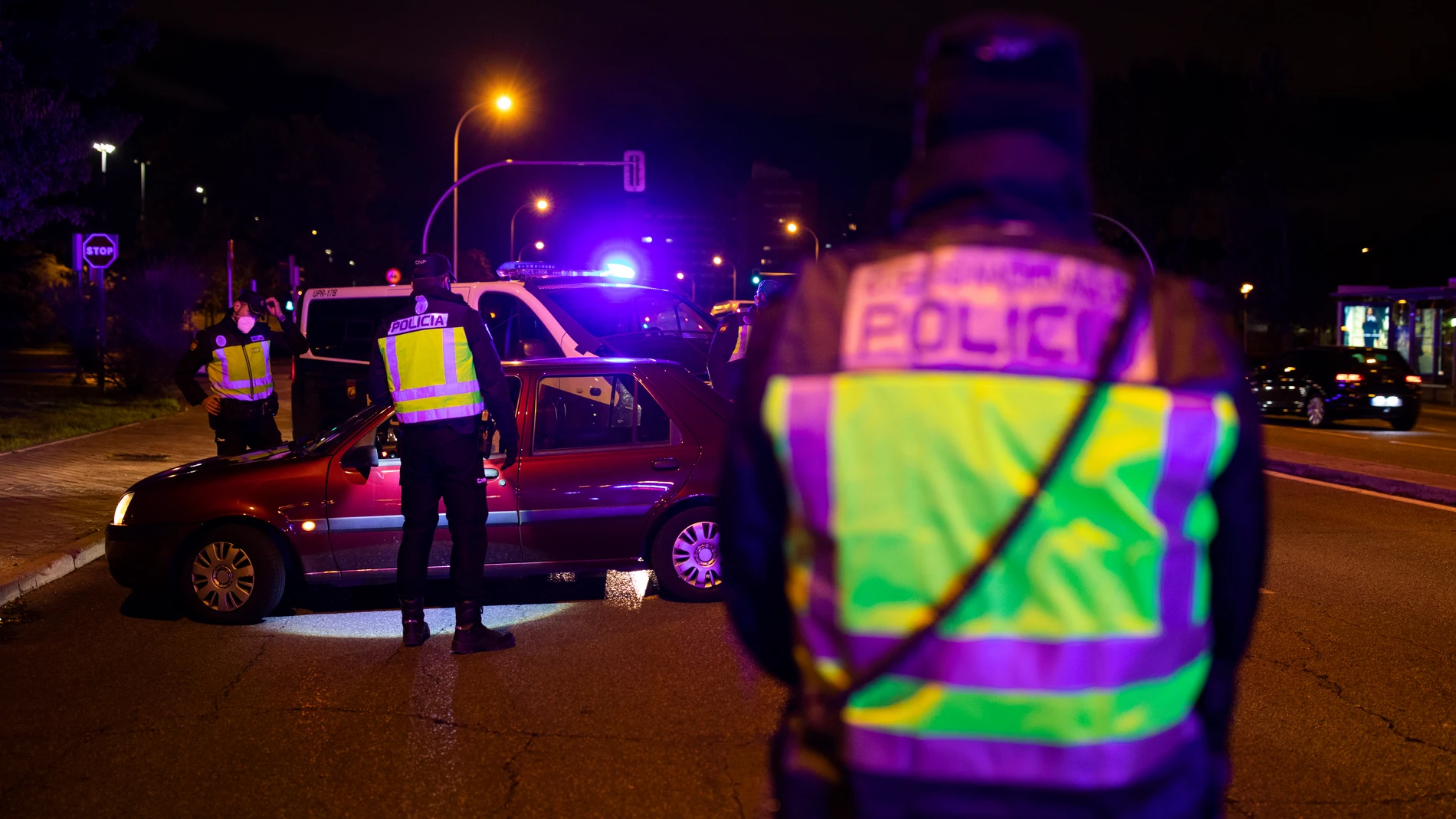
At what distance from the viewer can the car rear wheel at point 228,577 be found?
21.8 ft

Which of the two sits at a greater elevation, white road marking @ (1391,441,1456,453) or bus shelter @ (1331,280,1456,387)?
bus shelter @ (1331,280,1456,387)

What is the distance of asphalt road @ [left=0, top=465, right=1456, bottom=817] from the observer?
4.18m

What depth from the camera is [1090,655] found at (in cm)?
164

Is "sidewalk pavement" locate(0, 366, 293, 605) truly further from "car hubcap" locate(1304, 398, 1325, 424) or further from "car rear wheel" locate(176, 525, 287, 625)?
"car hubcap" locate(1304, 398, 1325, 424)

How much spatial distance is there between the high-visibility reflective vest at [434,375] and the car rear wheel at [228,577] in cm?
157

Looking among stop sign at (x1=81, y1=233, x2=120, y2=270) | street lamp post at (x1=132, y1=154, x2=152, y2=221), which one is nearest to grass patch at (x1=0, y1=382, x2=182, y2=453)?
stop sign at (x1=81, y1=233, x2=120, y2=270)

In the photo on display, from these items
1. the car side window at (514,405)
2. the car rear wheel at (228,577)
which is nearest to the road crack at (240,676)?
the car rear wheel at (228,577)

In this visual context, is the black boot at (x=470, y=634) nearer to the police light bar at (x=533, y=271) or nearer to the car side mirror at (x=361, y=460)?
the car side mirror at (x=361, y=460)

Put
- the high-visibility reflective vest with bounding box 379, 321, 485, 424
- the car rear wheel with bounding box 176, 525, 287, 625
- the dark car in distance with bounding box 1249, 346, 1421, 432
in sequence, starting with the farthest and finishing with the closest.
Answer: the dark car in distance with bounding box 1249, 346, 1421, 432, the car rear wheel with bounding box 176, 525, 287, 625, the high-visibility reflective vest with bounding box 379, 321, 485, 424

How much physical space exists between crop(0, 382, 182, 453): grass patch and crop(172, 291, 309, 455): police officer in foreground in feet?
22.3

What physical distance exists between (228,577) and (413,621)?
135 cm

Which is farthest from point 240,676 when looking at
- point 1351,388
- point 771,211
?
point 771,211

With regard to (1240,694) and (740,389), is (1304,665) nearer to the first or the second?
(1240,694)

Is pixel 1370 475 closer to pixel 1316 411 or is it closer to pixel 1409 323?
pixel 1316 411
